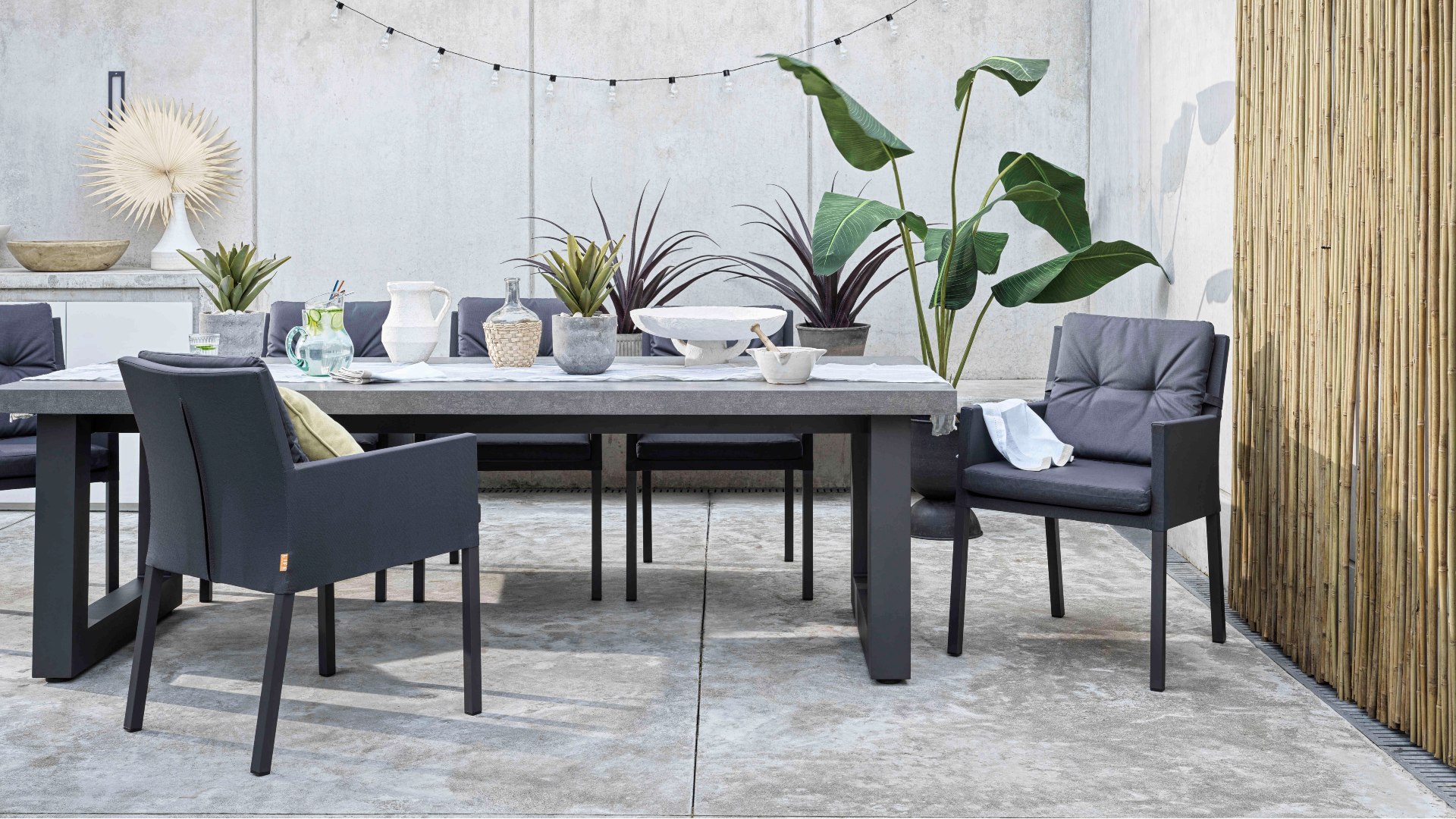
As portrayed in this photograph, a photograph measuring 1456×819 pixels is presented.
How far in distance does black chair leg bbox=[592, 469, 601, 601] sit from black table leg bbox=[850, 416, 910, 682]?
108cm

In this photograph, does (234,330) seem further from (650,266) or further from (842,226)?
(650,266)

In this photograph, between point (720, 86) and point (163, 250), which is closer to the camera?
point (163, 250)

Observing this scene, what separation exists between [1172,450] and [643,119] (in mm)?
3834

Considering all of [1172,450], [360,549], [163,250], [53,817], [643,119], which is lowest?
[53,817]

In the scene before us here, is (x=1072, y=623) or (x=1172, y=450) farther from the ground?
(x=1172, y=450)

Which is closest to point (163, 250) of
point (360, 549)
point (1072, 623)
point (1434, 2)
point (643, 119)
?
point (643, 119)

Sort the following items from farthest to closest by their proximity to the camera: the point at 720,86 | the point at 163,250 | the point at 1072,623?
the point at 720,86 < the point at 163,250 < the point at 1072,623

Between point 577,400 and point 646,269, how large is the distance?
2.70 metres

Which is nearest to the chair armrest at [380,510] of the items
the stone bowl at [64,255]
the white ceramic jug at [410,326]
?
the white ceramic jug at [410,326]

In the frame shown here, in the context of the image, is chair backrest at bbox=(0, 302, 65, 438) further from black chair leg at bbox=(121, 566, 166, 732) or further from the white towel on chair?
the white towel on chair

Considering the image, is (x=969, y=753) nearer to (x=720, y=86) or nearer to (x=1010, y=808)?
(x=1010, y=808)

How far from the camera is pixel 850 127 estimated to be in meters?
4.44

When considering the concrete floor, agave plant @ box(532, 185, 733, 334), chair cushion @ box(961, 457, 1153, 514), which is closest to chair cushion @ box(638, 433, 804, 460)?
the concrete floor

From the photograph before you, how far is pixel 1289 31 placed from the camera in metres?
3.14
